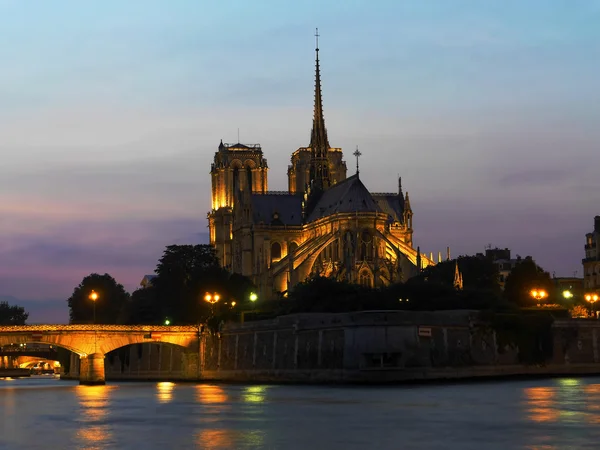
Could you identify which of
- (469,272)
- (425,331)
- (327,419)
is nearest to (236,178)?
(469,272)

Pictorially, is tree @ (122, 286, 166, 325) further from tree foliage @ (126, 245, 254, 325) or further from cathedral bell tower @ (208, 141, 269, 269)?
cathedral bell tower @ (208, 141, 269, 269)

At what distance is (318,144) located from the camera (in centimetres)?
17762

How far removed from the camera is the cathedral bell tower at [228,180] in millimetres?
184000

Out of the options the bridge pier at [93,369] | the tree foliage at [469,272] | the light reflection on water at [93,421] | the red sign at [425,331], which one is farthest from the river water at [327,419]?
the tree foliage at [469,272]

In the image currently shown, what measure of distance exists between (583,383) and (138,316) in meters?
74.4

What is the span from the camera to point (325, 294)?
375 ft

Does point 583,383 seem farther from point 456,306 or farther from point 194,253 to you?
point 194,253

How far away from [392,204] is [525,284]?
51023mm

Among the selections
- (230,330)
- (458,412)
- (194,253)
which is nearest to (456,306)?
(230,330)

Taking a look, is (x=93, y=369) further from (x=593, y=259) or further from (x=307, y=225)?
(x=593, y=259)

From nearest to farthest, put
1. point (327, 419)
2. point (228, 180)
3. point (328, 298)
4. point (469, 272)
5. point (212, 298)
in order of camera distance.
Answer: point (327, 419), point (212, 298), point (328, 298), point (469, 272), point (228, 180)

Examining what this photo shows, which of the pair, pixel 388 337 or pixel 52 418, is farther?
pixel 388 337

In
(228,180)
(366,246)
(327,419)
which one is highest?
(228,180)

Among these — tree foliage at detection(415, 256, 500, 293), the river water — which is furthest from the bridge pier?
tree foliage at detection(415, 256, 500, 293)
